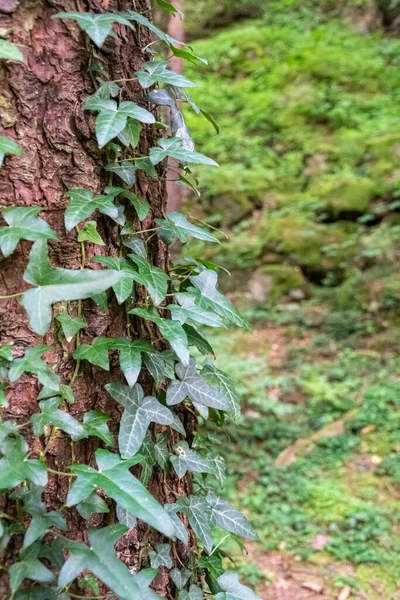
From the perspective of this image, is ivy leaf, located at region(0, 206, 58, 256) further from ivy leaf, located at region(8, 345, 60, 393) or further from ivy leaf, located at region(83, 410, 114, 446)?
ivy leaf, located at region(83, 410, 114, 446)

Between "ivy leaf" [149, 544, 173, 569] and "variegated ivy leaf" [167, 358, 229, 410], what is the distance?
29cm

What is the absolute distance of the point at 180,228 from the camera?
1002 mm

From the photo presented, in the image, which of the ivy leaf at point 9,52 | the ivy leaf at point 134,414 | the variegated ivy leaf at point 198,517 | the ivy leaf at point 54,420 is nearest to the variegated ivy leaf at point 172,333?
the ivy leaf at point 134,414

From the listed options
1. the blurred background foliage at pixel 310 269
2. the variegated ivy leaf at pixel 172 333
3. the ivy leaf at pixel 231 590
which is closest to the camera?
the variegated ivy leaf at pixel 172 333

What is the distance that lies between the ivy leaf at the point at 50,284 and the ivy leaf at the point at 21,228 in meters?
0.04

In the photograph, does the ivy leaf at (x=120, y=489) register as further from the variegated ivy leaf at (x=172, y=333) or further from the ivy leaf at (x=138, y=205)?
the ivy leaf at (x=138, y=205)

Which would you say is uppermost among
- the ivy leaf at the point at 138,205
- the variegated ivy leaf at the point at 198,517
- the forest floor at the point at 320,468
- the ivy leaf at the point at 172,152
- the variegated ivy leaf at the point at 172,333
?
the ivy leaf at the point at 172,152

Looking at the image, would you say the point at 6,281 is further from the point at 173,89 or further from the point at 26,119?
the point at 173,89

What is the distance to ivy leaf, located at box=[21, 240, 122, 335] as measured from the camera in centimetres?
69

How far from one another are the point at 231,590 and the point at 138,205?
814 millimetres

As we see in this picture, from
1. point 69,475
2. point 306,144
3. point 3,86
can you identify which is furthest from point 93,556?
point 306,144

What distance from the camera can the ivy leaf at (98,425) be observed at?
81cm

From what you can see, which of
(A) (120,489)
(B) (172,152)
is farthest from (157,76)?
(A) (120,489)

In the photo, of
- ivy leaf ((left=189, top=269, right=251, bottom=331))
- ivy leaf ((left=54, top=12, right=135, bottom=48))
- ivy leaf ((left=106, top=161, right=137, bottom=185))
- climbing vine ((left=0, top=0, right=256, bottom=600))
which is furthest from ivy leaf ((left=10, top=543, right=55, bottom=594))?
ivy leaf ((left=54, top=12, right=135, bottom=48))
